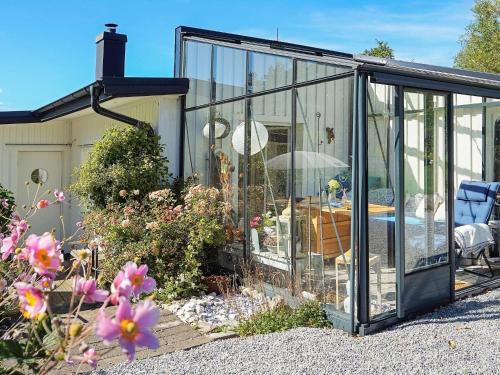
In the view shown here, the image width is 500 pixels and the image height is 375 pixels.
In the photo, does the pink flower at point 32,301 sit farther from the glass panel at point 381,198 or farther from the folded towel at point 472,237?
the folded towel at point 472,237

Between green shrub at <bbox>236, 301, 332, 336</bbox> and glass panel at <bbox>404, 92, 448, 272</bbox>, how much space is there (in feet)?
3.39

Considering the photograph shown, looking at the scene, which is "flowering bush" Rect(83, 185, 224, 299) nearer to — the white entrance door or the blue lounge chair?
the blue lounge chair

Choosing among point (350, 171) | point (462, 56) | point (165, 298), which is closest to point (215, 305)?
point (165, 298)

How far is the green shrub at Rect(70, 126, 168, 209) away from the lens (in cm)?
760

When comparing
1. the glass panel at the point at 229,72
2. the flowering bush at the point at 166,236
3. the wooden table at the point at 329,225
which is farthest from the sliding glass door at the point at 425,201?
the flowering bush at the point at 166,236

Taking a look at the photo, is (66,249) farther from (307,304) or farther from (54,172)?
(307,304)

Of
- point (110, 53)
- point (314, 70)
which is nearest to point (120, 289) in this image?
point (314, 70)

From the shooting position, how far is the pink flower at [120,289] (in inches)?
57.1

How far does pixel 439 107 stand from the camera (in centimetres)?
561

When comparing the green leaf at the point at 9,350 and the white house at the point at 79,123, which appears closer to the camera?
the green leaf at the point at 9,350

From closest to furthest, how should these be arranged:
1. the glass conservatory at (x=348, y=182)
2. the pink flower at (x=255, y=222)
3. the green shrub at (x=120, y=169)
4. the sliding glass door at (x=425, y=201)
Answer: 1. the glass conservatory at (x=348, y=182)
2. the sliding glass door at (x=425, y=201)
3. the pink flower at (x=255, y=222)
4. the green shrub at (x=120, y=169)

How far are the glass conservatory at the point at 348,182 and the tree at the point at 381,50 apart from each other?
47.0 feet

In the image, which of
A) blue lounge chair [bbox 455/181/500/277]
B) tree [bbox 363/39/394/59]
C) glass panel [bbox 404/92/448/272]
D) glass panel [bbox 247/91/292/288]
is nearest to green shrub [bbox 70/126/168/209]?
glass panel [bbox 247/91/292/288]

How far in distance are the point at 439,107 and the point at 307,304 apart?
2.61 m
